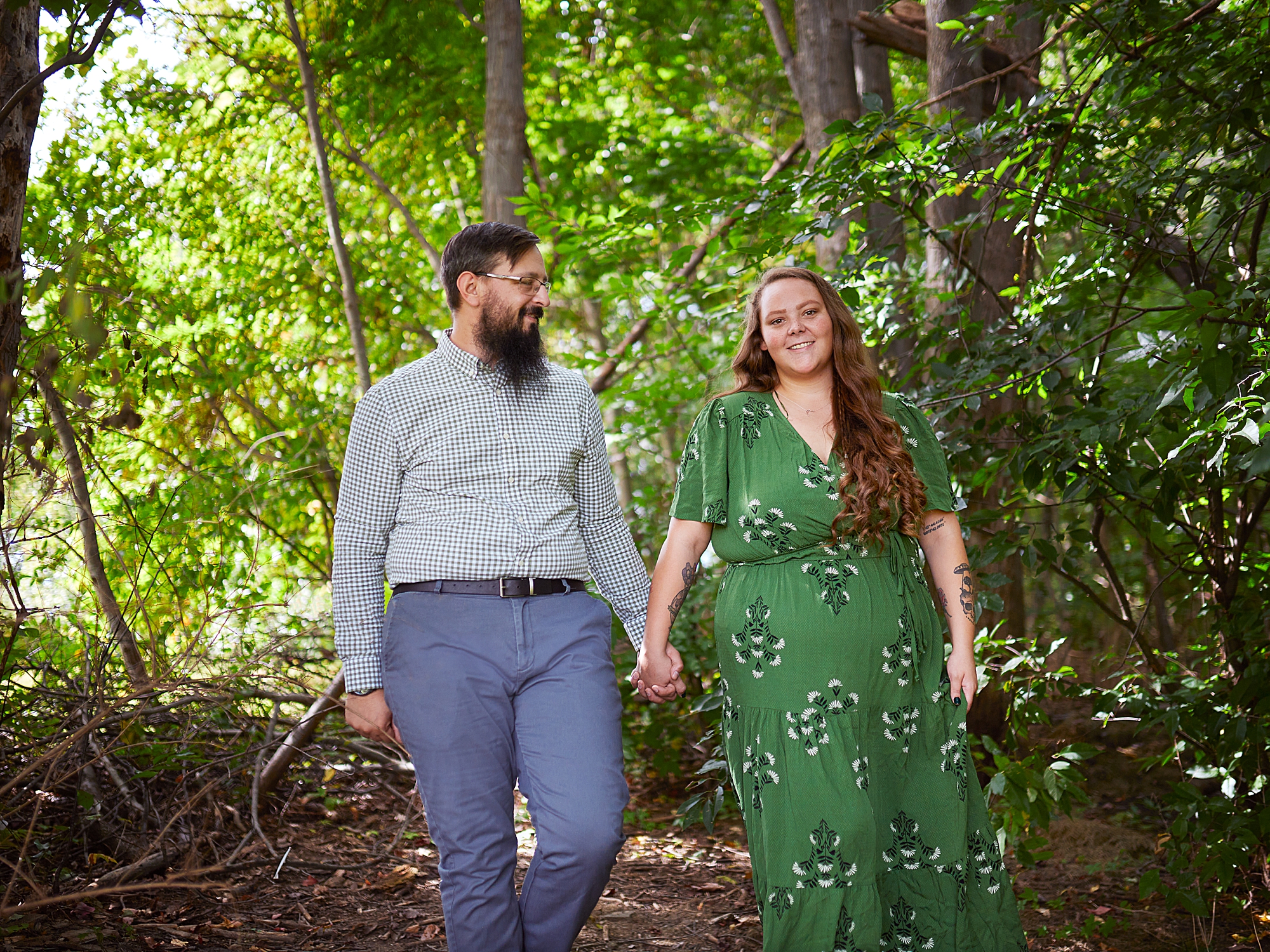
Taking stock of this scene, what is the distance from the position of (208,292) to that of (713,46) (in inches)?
227

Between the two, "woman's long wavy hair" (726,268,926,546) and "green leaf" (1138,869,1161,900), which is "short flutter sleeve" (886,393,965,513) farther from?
"green leaf" (1138,869,1161,900)

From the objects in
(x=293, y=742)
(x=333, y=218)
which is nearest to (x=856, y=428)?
(x=293, y=742)

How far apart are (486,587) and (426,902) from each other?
197 cm

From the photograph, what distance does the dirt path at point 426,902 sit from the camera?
3.46 meters

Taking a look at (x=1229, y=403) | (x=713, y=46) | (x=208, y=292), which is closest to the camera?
(x=1229, y=403)

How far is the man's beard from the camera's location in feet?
9.68

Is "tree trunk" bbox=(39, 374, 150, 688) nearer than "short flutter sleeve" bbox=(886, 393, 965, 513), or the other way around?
"short flutter sleeve" bbox=(886, 393, 965, 513)

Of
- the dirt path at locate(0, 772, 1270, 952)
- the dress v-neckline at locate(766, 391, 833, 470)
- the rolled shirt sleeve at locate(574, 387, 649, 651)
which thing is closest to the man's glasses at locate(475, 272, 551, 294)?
the rolled shirt sleeve at locate(574, 387, 649, 651)

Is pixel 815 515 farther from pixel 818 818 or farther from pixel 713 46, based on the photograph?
pixel 713 46

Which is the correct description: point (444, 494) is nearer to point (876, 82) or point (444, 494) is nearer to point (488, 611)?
point (488, 611)

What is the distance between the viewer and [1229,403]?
2.24 meters

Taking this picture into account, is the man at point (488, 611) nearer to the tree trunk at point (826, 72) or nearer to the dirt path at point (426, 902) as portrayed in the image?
the dirt path at point (426, 902)

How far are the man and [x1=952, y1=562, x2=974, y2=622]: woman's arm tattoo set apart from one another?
3.31ft

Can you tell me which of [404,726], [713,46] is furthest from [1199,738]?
[713,46]
